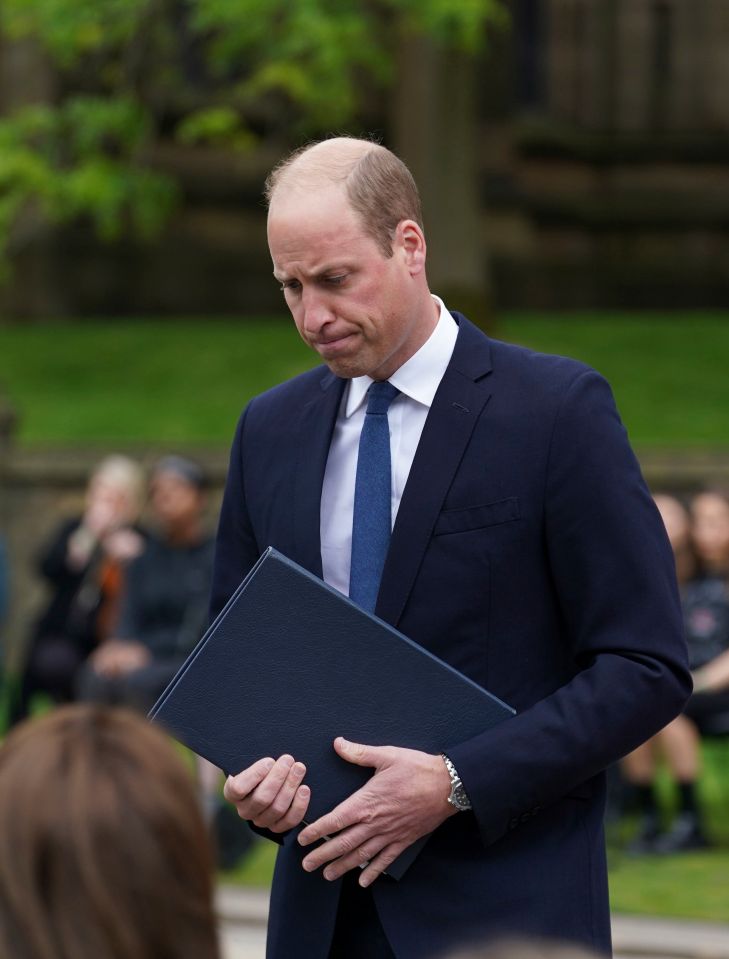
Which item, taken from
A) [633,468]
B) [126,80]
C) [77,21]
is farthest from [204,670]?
[126,80]

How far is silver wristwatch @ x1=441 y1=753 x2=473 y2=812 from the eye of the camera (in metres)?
2.73

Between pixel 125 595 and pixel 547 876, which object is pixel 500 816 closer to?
pixel 547 876

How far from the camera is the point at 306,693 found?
2.77 m

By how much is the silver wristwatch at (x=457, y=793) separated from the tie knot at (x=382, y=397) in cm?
62

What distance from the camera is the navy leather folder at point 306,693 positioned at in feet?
8.98

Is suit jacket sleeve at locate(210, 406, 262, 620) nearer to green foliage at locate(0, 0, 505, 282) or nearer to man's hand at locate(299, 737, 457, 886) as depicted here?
man's hand at locate(299, 737, 457, 886)

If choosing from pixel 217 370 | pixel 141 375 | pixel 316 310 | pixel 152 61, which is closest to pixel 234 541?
pixel 316 310

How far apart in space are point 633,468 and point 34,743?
133 centimetres

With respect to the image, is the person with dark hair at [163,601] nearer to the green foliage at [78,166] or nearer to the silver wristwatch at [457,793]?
the green foliage at [78,166]

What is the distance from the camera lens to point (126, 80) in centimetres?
1466

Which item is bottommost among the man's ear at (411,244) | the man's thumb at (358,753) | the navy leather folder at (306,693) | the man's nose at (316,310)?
the man's thumb at (358,753)

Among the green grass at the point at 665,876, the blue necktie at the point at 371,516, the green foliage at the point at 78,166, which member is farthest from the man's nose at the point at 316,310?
the green foliage at the point at 78,166

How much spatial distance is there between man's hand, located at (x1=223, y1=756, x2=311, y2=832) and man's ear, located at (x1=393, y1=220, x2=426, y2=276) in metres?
0.81

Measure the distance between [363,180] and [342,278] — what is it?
159mm
